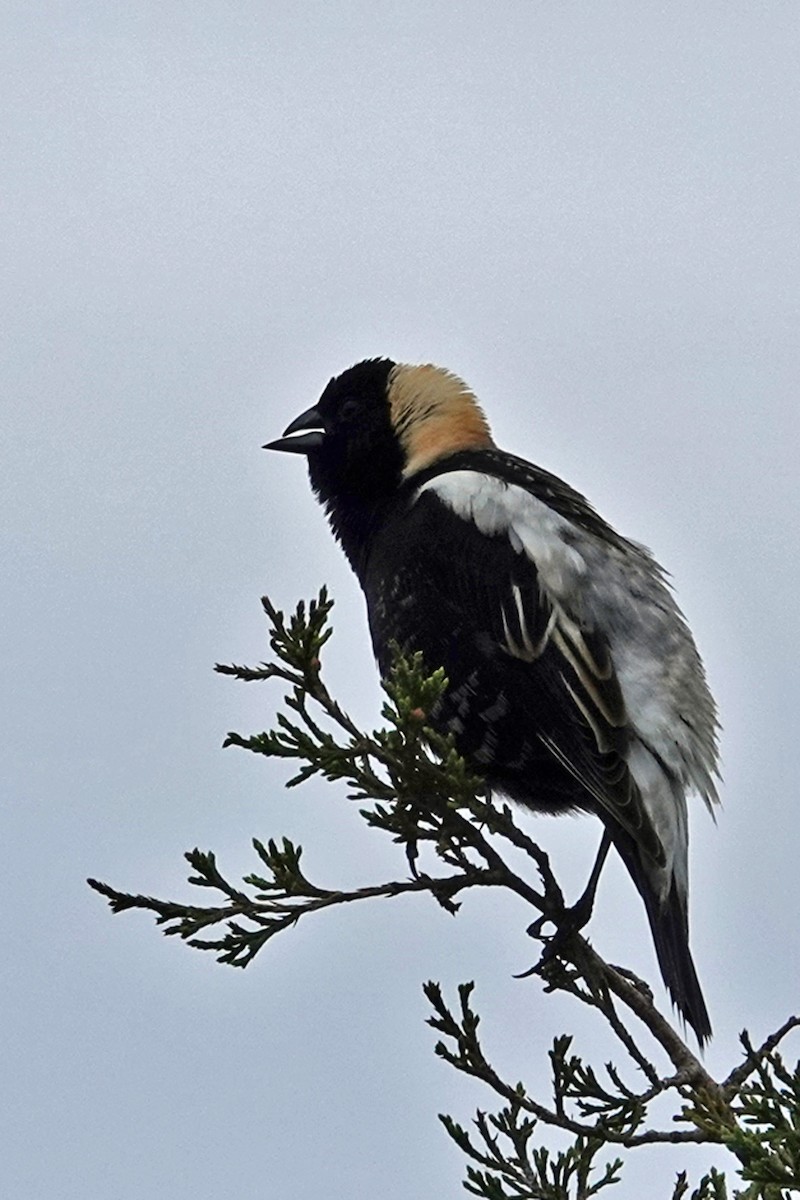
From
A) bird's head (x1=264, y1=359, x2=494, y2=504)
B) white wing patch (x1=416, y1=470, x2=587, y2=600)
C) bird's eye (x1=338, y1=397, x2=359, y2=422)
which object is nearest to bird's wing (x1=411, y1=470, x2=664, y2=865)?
white wing patch (x1=416, y1=470, x2=587, y2=600)

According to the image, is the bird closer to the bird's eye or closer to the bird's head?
the bird's head

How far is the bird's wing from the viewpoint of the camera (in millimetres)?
4078

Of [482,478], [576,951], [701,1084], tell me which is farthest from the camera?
[482,478]

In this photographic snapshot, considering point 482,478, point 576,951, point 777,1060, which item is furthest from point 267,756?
point 482,478

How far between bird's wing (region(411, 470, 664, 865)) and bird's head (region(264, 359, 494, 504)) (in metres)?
0.48

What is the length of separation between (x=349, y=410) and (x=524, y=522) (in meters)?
1.11

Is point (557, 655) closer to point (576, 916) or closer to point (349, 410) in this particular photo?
point (576, 916)

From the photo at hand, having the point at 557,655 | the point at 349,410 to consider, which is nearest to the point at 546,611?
the point at 557,655

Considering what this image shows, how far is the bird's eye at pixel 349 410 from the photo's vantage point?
17.6ft

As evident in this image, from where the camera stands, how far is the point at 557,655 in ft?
13.9

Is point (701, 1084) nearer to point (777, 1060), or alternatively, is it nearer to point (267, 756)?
point (777, 1060)

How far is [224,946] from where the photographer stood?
11.5 ft

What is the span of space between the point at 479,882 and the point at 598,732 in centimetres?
72

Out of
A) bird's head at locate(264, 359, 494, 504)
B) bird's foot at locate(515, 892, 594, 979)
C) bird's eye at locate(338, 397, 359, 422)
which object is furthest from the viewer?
bird's eye at locate(338, 397, 359, 422)
